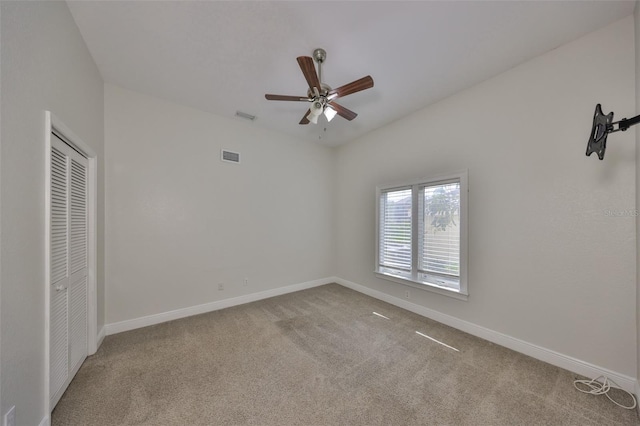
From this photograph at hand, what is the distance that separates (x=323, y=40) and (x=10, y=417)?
330cm

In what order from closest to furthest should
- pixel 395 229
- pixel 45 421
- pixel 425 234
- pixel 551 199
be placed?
pixel 45 421 < pixel 551 199 < pixel 425 234 < pixel 395 229

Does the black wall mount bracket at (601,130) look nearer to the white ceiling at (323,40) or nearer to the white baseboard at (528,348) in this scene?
the white ceiling at (323,40)

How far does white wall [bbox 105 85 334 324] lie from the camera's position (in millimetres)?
2898

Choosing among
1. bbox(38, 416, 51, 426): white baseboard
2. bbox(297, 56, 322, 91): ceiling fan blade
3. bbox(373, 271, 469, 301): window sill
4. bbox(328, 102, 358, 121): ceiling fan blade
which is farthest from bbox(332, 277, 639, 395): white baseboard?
bbox(38, 416, 51, 426): white baseboard

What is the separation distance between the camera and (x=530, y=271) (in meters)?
2.38

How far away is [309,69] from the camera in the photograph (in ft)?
6.27

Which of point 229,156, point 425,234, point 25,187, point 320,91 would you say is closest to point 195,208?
point 229,156

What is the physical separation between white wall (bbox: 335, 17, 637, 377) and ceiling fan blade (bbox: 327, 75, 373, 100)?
5.51 ft

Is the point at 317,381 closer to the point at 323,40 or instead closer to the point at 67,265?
the point at 67,265

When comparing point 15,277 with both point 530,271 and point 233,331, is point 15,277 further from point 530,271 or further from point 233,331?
point 530,271

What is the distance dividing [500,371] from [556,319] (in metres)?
0.77

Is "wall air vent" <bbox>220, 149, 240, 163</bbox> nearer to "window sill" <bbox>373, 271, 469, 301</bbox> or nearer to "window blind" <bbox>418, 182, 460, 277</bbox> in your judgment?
"window blind" <bbox>418, 182, 460, 277</bbox>

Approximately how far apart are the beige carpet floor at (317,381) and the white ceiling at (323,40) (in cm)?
311

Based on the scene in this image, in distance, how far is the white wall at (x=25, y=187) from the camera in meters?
1.17
